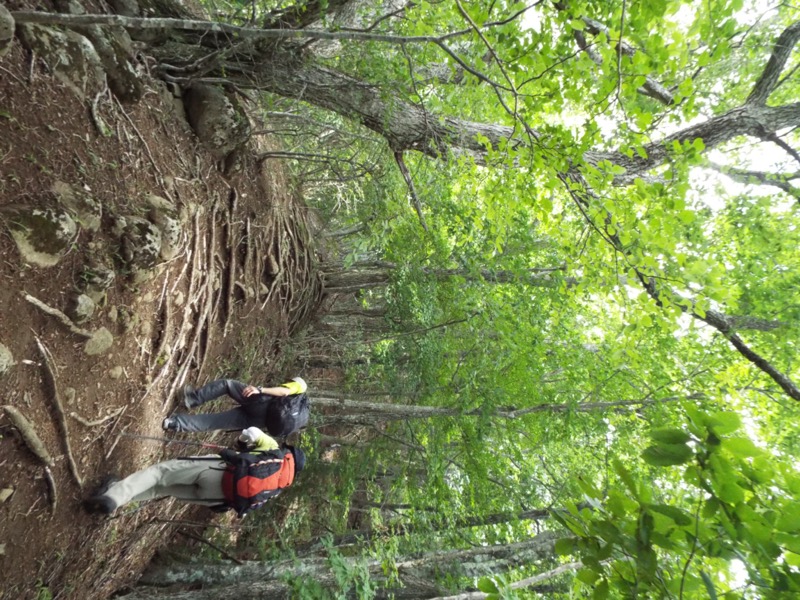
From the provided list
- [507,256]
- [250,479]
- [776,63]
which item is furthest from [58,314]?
[776,63]

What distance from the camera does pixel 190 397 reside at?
4.34 meters

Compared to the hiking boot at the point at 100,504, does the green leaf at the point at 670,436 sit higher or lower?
higher

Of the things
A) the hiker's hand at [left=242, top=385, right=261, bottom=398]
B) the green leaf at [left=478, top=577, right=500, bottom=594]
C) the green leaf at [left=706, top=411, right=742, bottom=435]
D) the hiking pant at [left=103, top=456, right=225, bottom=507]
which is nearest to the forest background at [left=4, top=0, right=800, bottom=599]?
the green leaf at [left=478, top=577, right=500, bottom=594]

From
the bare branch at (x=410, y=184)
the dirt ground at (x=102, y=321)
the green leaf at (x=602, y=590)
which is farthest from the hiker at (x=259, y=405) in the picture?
the green leaf at (x=602, y=590)

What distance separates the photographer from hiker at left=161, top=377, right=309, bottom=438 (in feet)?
14.4

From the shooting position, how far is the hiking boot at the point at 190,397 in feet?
14.1

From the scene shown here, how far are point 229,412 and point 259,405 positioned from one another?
Result: 454mm

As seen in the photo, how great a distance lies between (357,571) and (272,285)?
12.1 feet

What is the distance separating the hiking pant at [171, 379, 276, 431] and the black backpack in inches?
3.2

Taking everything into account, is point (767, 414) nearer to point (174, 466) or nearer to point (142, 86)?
point (174, 466)

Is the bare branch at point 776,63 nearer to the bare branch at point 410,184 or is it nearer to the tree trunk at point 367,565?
the bare branch at point 410,184

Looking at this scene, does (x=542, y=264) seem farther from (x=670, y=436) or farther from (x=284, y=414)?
(x=670, y=436)

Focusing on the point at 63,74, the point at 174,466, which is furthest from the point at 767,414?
the point at 63,74

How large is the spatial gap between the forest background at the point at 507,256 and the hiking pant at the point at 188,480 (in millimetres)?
1148
